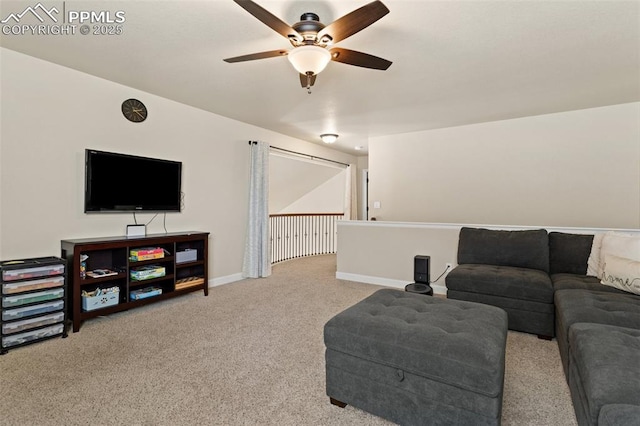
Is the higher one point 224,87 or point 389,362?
point 224,87

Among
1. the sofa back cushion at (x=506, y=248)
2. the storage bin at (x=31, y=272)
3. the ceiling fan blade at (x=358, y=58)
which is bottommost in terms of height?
Answer: the storage bin at (x=31, y=272)

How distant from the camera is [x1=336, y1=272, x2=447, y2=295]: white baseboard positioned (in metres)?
3.96

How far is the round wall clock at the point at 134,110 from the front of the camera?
3.38 m

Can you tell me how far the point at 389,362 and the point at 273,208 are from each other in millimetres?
6337

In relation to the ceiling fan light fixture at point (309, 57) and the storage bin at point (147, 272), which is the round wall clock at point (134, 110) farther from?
the ceiling fan light fixture at point (309, 57)

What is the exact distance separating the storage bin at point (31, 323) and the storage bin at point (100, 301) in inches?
8.6

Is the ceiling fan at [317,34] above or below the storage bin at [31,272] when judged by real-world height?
above

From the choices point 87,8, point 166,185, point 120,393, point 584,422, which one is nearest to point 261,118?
point 166,185

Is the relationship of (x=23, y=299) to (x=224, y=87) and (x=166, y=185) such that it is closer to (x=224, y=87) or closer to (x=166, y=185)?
(x=166, y=185)

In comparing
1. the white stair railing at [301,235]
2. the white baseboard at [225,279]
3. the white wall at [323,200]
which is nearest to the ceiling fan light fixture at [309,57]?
the white baseboard at [225,279]

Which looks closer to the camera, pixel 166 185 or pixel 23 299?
pixel 23 299

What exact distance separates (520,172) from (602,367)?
392 cm

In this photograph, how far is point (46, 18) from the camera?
87.0 inches

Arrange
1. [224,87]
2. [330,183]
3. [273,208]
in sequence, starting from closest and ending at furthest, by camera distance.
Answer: [224,87], [273,208], [330,183]
